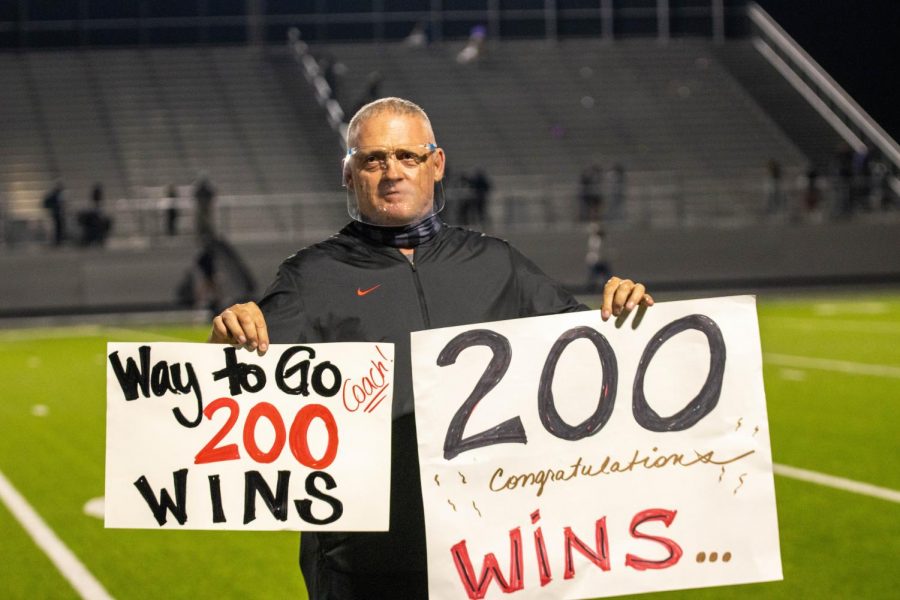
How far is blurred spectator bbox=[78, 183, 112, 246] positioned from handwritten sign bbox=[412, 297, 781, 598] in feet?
84.1

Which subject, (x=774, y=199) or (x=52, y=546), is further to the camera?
(x=774, y=199)

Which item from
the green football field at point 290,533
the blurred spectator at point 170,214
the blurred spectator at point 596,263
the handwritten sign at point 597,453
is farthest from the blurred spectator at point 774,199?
the handwritten sign at point 597,453

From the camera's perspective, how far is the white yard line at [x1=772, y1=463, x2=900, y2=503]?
7812 mm

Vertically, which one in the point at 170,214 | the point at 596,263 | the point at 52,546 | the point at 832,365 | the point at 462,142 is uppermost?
the point at 52,546

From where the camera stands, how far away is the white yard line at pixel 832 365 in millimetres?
13859

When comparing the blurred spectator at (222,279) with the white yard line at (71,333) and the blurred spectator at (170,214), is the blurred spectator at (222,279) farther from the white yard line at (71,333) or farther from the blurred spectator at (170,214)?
the white yard line at (71,333)

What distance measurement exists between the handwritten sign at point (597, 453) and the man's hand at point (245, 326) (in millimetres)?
393

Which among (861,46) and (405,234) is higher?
(405,234)

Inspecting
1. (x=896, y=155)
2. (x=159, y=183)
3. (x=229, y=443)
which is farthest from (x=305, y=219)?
(x=229, y=443)

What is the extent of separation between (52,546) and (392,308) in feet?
13.7

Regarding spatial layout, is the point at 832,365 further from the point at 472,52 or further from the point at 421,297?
the point at 472,52

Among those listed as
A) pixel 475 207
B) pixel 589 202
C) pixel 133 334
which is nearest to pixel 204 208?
pixel 475 207

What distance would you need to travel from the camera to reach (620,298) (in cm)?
366

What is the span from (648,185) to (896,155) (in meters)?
7.76
